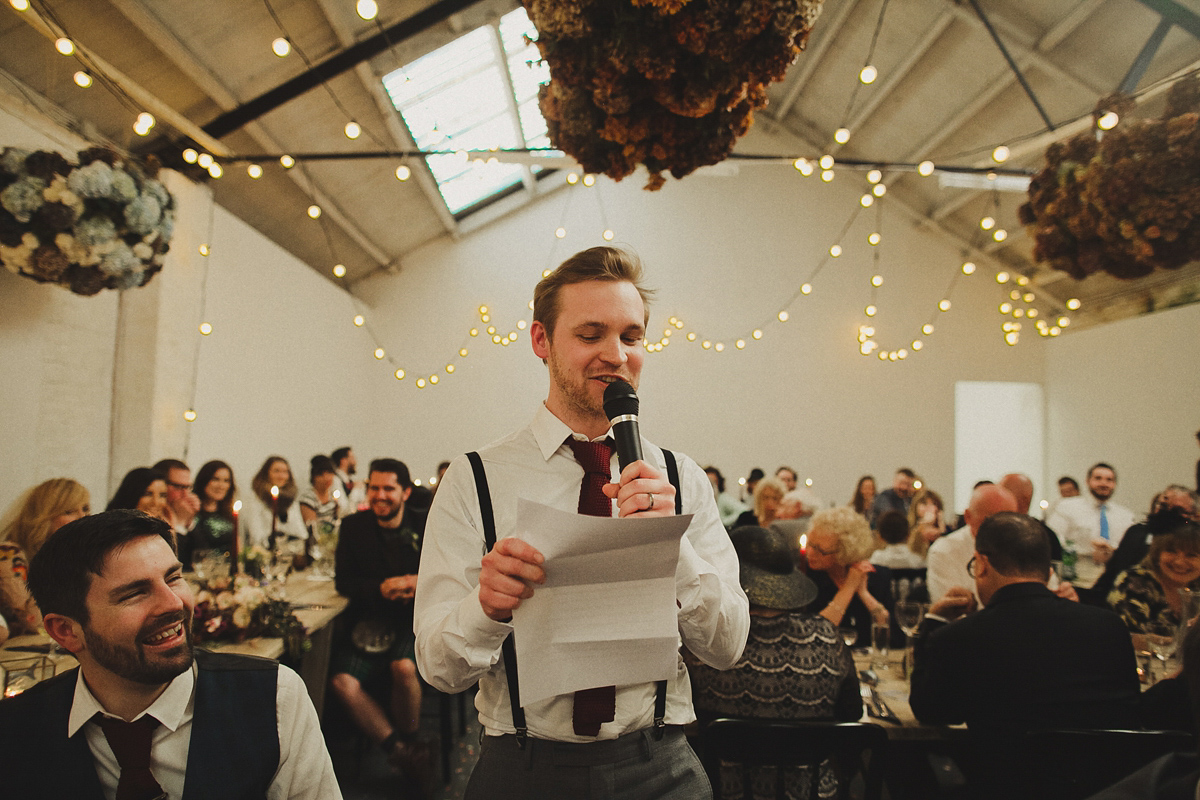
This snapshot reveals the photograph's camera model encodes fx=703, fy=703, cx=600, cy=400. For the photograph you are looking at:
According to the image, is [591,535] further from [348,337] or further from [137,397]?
[348,337]

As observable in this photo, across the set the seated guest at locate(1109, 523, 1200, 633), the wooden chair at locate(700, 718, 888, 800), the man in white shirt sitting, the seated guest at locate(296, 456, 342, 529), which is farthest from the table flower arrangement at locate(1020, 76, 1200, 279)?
the seated guest at locate(296, 456, 342, 529)

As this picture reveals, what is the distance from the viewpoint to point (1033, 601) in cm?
229

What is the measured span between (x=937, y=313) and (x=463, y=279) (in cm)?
711

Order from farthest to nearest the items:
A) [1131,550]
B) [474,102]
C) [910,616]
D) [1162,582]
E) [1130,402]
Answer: [474,102]
[1130,402]
[1131,550]
[1162,582]
[910,616]

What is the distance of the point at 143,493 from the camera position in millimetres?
3697

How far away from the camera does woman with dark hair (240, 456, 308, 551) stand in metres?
6.37

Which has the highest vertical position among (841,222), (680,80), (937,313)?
(841,222)

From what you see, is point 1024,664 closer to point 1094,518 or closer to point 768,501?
point 768,501

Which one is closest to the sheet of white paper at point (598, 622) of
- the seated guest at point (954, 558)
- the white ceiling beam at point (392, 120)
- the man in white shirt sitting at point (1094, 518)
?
the seated guest at point (954, 558)

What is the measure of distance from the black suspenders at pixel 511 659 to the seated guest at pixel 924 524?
3.89m

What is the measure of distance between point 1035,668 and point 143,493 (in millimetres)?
4073

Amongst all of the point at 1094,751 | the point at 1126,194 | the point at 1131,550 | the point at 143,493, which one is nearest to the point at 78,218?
the point at 143,493

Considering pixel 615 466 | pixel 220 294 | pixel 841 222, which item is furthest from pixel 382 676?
pixel 841 222

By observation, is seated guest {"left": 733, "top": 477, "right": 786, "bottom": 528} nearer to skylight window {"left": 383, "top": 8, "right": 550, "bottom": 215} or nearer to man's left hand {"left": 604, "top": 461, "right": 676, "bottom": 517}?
skylight window {"left": 383, "top": 8, "right": 550, "bottom": 215}
